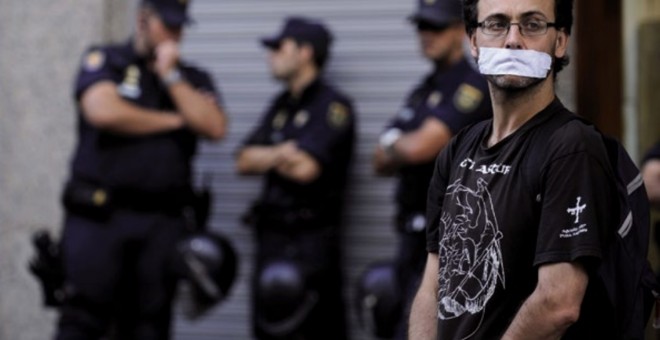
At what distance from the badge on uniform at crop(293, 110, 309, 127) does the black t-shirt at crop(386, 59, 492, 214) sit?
799 mm

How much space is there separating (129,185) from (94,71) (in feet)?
1.93

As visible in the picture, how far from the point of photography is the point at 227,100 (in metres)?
8.91

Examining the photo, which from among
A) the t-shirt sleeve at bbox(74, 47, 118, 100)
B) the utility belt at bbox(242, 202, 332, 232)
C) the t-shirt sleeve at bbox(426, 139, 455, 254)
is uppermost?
the t-shirt sleeve at bbox(426, 139, 455, 254)

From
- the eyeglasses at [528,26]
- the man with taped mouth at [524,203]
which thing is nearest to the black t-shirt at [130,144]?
the man with taped mouth at [524,203]

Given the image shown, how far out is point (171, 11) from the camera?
25.6ft

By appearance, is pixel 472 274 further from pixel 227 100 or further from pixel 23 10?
pixel 23 10

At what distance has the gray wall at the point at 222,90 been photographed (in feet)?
28.0

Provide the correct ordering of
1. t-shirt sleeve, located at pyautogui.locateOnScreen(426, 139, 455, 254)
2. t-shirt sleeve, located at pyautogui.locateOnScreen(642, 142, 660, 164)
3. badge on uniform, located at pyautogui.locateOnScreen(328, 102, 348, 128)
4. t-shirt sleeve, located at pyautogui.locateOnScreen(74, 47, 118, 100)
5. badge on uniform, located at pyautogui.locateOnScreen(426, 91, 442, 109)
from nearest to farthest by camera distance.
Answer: t-shirt sleeve, located at pyautogui.locateOnScreen(426, 139, 455, 254) → t-shirt sleeve, located at pyautogui.locateOnScreen(642, 142, 660, 164) → badge on uniform, located at pyautogui.locateOnScreen(426, 91, 442, 109) → t-shirt sleeve, located at pyautogui.locateOnScreen(74, 47, 118, 100) → badge on uniform, located at pyautogui.locateOnScreen(328, 102, 348, 128)

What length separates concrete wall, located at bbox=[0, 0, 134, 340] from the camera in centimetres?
904

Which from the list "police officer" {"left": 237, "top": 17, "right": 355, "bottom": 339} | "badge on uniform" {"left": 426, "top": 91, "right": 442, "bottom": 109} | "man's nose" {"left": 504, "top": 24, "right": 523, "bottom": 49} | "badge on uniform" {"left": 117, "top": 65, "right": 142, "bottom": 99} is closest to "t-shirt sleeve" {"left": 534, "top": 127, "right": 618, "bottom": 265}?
"man's nose" {"left": 504, "top": 24, "right": 523, "bottom": 49}

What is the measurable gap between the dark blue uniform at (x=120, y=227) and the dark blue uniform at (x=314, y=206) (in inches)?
22.1

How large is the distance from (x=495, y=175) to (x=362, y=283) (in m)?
3.82

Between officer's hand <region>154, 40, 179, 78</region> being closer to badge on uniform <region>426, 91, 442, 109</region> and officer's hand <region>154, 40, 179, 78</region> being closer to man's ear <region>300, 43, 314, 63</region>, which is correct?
man's ear <region>300, 43, 314, 63</region>

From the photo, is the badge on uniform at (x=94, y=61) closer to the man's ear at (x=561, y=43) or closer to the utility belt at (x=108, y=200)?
the utility belt at (x=108, y=200)
